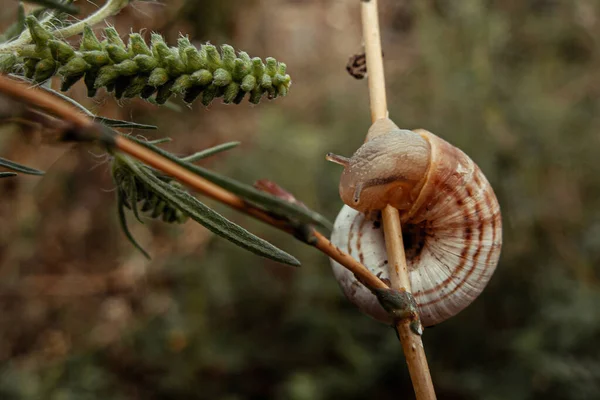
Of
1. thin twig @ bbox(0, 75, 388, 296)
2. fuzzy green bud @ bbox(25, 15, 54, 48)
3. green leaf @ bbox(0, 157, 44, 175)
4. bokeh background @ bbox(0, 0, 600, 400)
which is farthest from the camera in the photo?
bokeh background @ bbox(0, 0, 600, 400)

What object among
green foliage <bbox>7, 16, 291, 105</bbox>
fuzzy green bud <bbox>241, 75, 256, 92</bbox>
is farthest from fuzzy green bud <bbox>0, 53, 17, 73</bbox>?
fuzzy green bud <bbox>241, 75, 256, 92</bbox>

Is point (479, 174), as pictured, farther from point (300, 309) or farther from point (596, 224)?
point (596, 224)

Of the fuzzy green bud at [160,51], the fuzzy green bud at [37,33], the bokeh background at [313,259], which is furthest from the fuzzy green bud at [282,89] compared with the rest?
the bokeh background at [313,259]

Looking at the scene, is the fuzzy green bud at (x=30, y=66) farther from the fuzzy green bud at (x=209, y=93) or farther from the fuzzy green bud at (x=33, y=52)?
the fuzzy green bud at (x=209, y=93)

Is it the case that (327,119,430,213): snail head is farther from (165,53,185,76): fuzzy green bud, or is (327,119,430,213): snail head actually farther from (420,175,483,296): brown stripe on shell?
(165,53,185,76): fuzzy green bud

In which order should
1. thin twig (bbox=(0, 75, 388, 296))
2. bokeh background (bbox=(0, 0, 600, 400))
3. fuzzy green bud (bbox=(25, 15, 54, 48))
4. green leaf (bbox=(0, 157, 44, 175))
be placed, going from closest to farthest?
thin twig (bbox=(0, 75, 388, 296)) → fuzzy green bud (bbox=(25, 15, 54, 48)) → green leaf (bbox=(0, 157, 44, 175)) → bokeh background (bbox=(0, 0, 600, 400))

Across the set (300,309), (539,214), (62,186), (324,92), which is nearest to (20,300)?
(62,186)

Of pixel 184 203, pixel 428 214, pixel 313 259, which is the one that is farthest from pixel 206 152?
pixel 313 259
